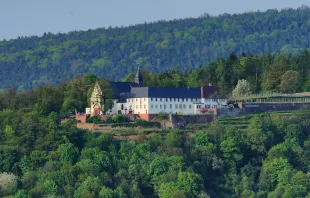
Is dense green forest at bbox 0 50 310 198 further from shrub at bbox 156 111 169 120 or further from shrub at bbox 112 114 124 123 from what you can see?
shrub at bbox 156 111 169 120

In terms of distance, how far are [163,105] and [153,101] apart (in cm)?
92

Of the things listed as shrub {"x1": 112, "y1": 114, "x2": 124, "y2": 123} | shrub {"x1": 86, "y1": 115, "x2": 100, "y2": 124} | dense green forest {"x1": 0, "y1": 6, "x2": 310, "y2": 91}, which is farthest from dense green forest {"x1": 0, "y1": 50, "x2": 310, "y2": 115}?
dense green forest {"x1": 0, "y1": 6, "x2": 310, "y2": 91}

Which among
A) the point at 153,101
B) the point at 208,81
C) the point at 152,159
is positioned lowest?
the point at 152,159

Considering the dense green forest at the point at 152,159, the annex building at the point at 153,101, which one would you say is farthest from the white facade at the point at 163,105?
the dense green forest at the point at 152,159

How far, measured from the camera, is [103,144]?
83.2m

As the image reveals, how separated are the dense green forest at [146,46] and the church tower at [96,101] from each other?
74388 mm

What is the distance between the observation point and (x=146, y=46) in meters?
180

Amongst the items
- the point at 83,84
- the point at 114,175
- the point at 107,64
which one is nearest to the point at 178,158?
the point at 114,175

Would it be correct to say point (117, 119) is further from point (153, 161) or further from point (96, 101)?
point (153, 161)

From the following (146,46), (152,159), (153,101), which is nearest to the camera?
(152,159)

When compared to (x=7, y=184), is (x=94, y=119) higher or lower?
higher

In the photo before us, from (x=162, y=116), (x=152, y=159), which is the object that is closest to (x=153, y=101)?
(x=162, y=116)

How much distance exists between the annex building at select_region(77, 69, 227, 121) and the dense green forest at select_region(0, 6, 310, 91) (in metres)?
73.1

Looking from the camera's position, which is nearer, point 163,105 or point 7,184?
point 7,184
